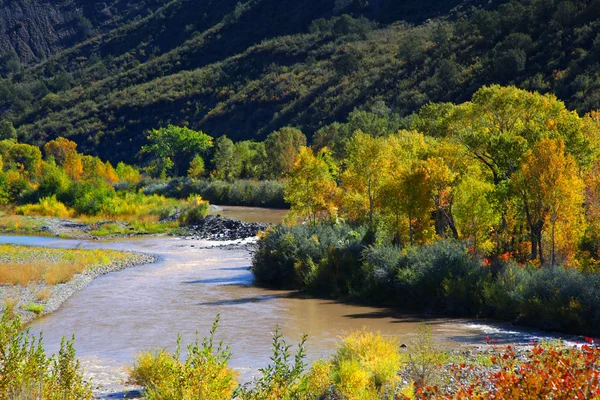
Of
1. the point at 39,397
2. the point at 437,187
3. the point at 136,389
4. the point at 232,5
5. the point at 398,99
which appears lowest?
the point at 136,389

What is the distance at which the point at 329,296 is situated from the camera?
2995 cm

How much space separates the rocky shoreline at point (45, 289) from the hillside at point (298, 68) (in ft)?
163

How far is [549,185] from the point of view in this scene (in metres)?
24.6

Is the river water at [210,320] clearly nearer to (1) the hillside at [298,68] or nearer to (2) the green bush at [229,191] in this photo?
(2) the green bush at [229,191]

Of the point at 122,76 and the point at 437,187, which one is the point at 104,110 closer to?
the point at 122,76

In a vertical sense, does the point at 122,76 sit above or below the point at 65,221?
above

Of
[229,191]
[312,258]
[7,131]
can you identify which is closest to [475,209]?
[312,258]

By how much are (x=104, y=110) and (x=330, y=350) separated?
131 m

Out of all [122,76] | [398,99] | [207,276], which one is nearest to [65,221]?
[207,276]

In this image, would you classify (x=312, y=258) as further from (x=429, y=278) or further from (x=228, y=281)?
(x=429, y=278)

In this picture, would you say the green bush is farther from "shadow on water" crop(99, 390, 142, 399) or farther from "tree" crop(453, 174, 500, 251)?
"shadow on water" crop(99, 390, 142, 399)

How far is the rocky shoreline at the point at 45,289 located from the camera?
25.2 meters

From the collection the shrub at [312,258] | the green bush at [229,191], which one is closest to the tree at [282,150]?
the green bush at [229,191]

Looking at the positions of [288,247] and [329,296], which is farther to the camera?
[288,247]
